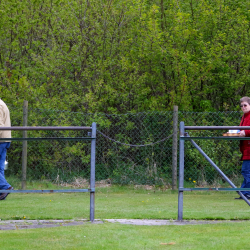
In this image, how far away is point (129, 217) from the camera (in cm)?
598

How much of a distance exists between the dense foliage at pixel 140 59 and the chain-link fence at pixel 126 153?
3.25 ft

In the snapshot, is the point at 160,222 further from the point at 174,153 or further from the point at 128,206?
the point at 174,153

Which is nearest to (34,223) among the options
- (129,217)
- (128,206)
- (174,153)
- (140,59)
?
(129,217)

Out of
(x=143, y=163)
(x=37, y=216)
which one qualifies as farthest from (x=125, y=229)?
(x=143, y=163)

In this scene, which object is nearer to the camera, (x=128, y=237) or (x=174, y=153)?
(x=128, y=237)

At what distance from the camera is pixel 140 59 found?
1203cm

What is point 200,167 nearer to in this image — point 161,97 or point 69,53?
point 161,97

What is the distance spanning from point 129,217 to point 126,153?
4655 mm

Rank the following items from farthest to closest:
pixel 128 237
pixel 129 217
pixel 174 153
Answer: pixel 174 153 < pixel 129 217 < pixel 128 237

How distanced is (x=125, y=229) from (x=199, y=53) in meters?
7.50

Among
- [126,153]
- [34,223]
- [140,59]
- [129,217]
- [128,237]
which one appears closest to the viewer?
[128,237]

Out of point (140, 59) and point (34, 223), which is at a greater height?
point (140, 59)

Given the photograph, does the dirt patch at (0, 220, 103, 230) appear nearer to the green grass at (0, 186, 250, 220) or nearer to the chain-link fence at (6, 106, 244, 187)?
the green grass at (0, 186, 250, 220)

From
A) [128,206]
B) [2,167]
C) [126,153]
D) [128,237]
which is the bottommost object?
[128,206]
